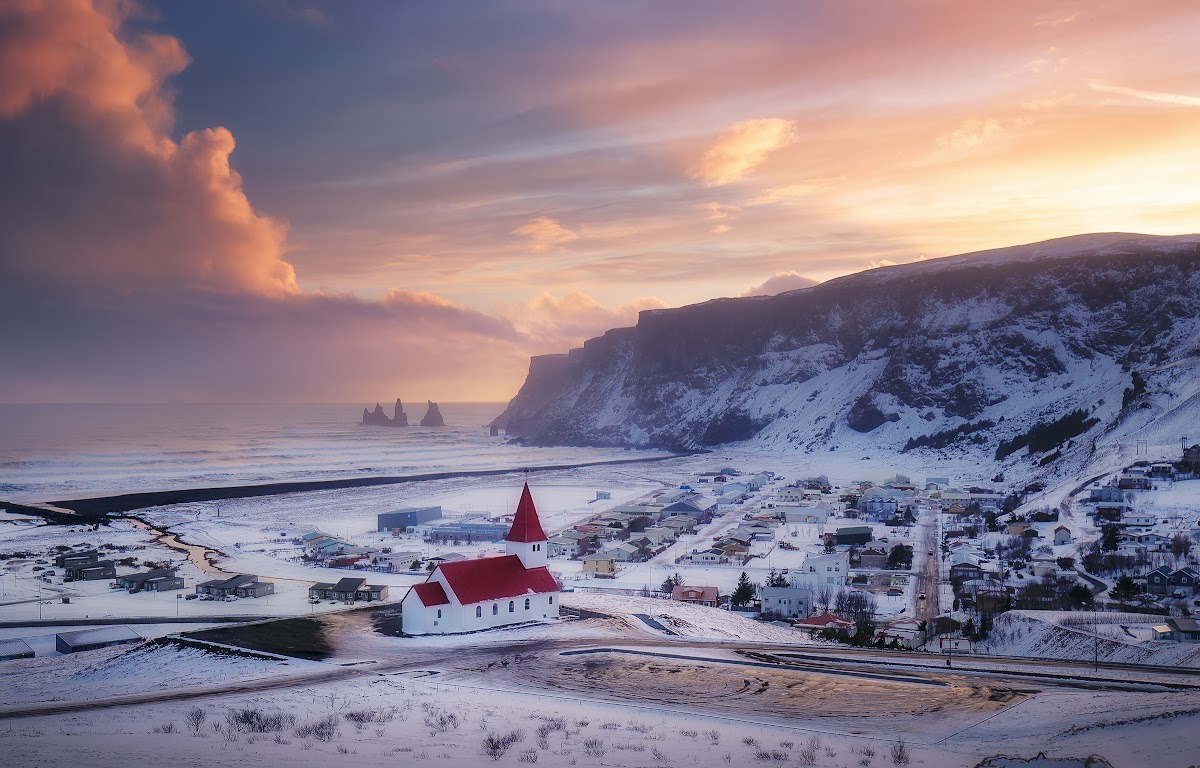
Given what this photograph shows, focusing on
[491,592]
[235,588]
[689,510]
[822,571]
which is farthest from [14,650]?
[689,510]

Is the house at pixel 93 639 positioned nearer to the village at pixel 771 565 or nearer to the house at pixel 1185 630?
the village at pixel 771 565

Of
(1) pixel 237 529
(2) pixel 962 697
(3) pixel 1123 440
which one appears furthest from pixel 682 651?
(3) pixel 1123 440

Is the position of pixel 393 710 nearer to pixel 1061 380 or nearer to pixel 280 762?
pixel 280 762

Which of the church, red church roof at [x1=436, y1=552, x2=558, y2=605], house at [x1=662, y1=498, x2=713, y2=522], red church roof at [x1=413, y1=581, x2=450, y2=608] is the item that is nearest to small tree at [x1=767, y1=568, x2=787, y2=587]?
red church roof at [x1=436, y1=552, x2=558, y2=605]

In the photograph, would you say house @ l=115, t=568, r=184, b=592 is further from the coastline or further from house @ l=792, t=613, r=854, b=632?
house @ l=792, t=613, r=854, b=632

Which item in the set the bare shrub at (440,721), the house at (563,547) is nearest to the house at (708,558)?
the house at (563,547)

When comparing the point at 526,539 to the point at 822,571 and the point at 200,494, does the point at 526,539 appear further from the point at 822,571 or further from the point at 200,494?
the point at 200,494

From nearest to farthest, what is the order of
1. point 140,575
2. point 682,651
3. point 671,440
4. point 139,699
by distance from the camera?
point 139,699
point 682,651
point 140,575
point 671,440
